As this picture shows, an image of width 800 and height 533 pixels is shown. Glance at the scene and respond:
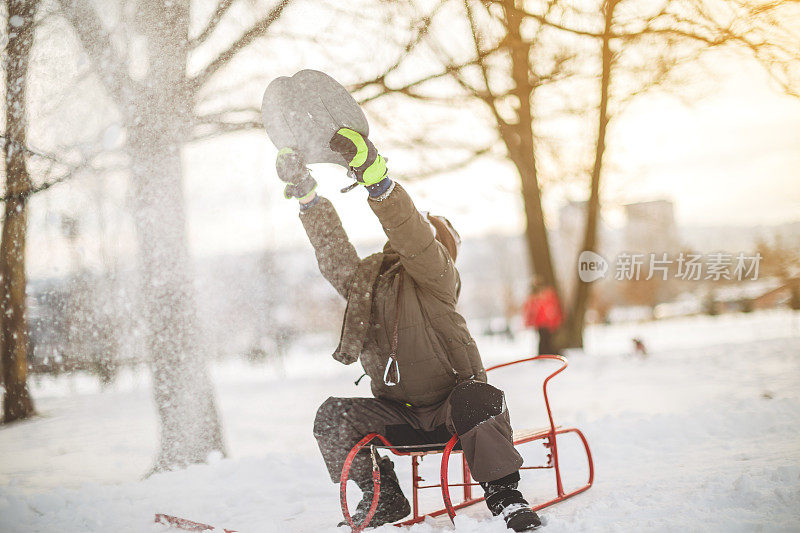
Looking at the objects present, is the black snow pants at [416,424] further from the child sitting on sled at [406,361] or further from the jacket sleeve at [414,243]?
the jacket sleeve at [414,243]

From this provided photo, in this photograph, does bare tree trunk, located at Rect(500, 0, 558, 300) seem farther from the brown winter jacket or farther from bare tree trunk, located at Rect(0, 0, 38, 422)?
bare tree trunk, located at Rect(0, 0, 38, 422)

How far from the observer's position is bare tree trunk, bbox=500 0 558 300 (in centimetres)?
322

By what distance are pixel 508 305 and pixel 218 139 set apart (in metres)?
33.2

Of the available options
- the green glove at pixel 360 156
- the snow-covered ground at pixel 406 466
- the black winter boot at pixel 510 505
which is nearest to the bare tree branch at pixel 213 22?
the green glove at pixel 360 156

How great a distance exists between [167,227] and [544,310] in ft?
17.7

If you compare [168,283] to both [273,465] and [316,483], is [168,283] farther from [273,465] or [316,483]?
[316,483]

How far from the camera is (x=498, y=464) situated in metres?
1.74

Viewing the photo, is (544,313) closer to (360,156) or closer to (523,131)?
(523,131)

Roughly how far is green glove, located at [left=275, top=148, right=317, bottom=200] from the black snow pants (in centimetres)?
77

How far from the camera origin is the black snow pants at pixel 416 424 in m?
1.76

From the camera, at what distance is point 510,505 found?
176cm

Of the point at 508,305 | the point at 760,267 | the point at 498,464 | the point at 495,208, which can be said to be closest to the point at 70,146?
the point at 498,464

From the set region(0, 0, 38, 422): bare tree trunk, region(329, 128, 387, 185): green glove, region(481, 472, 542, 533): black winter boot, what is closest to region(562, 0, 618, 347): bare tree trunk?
region(329, 128, 387, 185): green glove

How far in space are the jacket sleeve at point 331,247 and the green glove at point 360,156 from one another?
1.35ft
